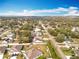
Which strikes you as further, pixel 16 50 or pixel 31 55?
pixel 16 50

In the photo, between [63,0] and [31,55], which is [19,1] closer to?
[63,0]

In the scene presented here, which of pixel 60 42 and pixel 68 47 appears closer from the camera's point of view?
pixel 68 47

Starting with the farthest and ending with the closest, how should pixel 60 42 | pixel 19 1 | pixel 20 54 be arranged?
pixel 19 1, pixel 60 42, pixel 20 54

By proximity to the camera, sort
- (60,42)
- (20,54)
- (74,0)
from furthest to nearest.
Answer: (60,42) → (74,0) → (20,54)

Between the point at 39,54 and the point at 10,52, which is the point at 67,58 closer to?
the point at 39,54

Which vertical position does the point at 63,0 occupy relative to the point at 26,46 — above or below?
above

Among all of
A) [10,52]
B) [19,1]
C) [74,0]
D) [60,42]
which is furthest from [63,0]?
[10,52]

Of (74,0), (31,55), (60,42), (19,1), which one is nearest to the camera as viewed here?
(31,55)

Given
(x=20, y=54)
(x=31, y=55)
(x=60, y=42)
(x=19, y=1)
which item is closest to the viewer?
(x=31, y=55)

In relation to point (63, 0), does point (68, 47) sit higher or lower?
lower
